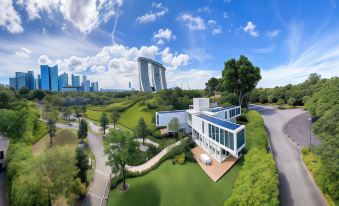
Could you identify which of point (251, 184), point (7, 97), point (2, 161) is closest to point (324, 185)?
point (251, 184)

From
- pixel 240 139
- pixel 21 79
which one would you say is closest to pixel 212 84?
pixel 240 139

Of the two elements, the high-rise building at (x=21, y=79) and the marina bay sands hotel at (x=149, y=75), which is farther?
the marina bay sands hotel at (x=149, y=75)

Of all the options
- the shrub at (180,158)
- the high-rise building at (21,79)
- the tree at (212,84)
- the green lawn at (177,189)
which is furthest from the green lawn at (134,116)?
the high-rise building at (21,79)

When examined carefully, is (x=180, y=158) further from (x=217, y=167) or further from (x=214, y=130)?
(x=214, y=130)

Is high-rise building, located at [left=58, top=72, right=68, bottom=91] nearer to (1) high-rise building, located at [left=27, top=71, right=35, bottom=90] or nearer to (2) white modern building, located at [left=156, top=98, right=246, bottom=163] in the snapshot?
(1) high-rise building, located at [left=27, top=71, right=35, bottom=90]

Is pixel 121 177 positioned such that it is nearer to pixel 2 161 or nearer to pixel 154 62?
pixel 2 161

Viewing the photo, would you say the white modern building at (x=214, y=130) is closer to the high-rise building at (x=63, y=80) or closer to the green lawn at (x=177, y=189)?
the green lawn at (x=177, y=189)
